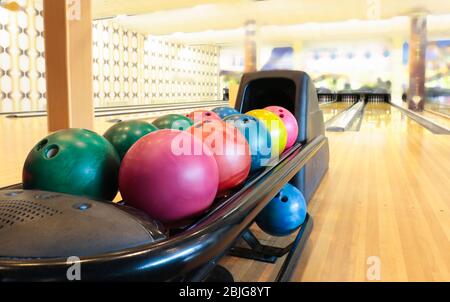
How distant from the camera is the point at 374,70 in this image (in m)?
12.8

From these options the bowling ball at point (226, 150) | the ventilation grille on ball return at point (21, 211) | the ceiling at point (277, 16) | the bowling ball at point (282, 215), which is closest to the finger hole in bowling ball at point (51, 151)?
the ventilation grille on ball return at point (21, 211)

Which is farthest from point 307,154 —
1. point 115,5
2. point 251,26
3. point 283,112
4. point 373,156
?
point 251,26

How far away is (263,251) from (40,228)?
0.82 metres

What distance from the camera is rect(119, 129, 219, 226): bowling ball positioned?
0.89 m

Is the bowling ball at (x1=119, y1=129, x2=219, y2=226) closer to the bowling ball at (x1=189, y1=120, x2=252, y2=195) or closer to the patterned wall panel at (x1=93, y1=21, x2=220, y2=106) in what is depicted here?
the bowling ball at (x1=189, y1=120, x2=252, y2=195)

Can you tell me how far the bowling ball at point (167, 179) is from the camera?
2.91 feet

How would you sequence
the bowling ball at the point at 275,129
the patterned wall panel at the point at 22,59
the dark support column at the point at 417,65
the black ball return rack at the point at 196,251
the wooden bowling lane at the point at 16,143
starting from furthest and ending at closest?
the dark support column at the point at 417,65 < the patterned wall panel at the point at 22,59 < the wooden bowling lane at the point at 16,143 < the bowling ball at the point at 275,129 < the black ball return rack at the point at 196,251

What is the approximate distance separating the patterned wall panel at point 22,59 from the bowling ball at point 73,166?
6579 millimetres

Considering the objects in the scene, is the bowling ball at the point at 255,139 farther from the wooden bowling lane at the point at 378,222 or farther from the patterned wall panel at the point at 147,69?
the patterned wall panel at the point at 147,69

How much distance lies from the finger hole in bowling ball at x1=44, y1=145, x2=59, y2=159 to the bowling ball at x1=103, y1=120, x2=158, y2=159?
0.85 ft

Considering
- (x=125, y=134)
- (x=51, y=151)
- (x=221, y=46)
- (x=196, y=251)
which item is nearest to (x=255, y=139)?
(x=125, y=134)

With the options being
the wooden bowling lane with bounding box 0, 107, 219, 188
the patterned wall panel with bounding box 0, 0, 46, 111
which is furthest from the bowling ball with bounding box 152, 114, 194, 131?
the patterned wall panel with bounding box 0, 0, 46, 111

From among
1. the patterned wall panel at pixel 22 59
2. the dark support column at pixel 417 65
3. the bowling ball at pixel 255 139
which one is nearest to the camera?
the bowling ball at pixel 255 139

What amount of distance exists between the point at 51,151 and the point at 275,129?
2.84ft
